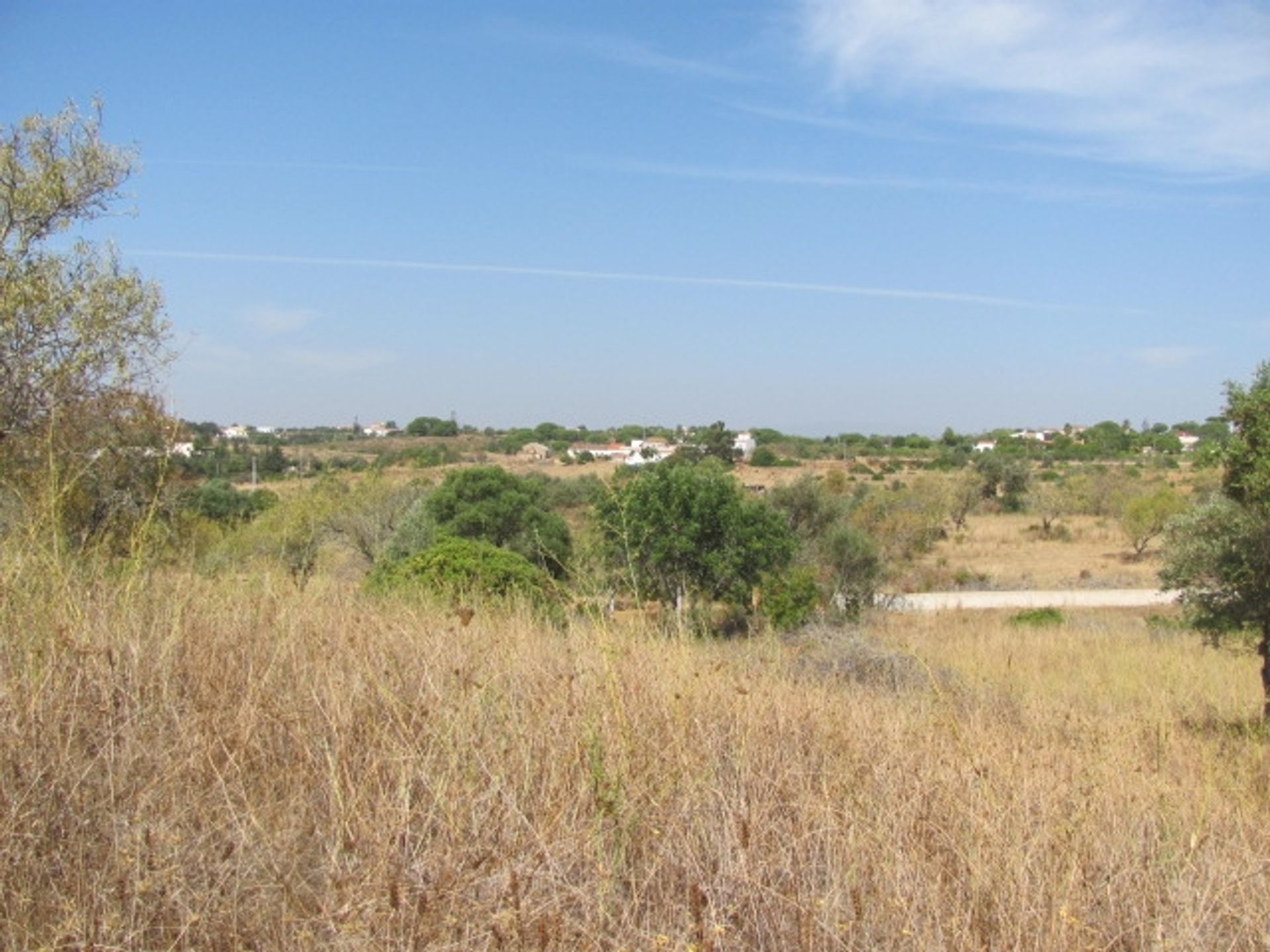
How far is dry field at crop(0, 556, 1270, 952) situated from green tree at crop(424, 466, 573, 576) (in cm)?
1910

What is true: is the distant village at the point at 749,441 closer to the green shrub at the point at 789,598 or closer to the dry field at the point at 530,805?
the green shrub at the point at 789,598

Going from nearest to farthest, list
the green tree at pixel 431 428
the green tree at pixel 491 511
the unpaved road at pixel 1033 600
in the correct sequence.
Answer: the green tree at pixel 491 511
the unpaved road at pixel 1033 600
the green tree at pixel 431 428

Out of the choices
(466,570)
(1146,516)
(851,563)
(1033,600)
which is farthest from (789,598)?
(1146,516)

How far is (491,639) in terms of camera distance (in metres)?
4.89

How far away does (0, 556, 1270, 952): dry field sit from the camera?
241 cm

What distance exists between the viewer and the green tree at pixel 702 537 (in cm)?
1934

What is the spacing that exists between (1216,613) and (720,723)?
9803mm

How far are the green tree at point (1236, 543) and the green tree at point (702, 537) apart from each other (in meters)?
8.95

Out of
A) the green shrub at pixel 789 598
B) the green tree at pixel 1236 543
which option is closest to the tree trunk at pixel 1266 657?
the green tree at pixel 1236 543

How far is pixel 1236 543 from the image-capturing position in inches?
420

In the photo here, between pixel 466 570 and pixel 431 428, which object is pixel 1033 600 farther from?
pixel 431 428

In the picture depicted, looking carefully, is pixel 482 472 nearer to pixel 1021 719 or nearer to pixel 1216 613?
pixel 1216 613

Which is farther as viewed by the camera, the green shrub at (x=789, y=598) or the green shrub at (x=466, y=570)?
the green shrub at (x=789, y=598)

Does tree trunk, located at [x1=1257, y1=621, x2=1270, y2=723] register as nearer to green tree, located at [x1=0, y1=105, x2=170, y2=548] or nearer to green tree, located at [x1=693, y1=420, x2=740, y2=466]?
green tree, located at [x1=0, y1=105, x2=170, y2=548]
